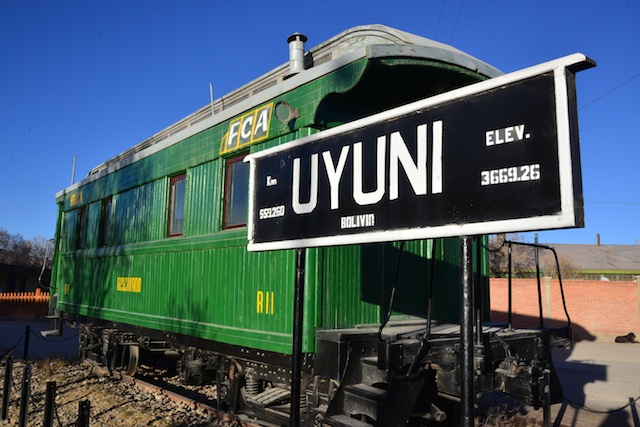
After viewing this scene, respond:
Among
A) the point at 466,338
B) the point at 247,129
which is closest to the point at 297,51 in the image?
the point at 247,129

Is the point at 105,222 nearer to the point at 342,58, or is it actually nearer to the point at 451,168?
the point at 342,58

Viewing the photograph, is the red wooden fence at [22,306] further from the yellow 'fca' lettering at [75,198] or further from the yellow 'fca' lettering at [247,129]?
the yellow 'fca' lettering at [247,129]

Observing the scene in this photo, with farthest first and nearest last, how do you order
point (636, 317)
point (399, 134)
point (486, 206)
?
1. point (636, 317)
2. point (399, 134)
3. point (486, 206)

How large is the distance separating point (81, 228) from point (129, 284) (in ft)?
10.3

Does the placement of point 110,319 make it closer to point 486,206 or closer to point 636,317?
point 486,206

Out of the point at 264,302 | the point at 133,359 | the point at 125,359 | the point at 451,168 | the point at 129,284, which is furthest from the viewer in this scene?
the point at 125,359

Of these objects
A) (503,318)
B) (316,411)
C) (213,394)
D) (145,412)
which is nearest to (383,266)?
(316,411)

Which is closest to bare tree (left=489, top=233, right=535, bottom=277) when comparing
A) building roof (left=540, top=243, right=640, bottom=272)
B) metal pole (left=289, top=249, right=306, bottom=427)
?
building roof (left=540, top=243, right=640, bottom=272)

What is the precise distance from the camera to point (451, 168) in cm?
208

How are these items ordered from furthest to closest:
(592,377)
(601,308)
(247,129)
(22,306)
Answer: (22,306) → (601,308) → (592,377) → (247,129)

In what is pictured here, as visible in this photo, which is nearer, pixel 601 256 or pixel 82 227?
pixel 82 227

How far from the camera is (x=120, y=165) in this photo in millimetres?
8672

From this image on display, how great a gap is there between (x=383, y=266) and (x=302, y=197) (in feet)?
7.72

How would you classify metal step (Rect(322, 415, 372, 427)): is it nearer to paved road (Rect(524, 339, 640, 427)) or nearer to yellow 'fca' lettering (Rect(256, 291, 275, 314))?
yellow 'fca' lettering (Rect(256, 291, 275, 314))
